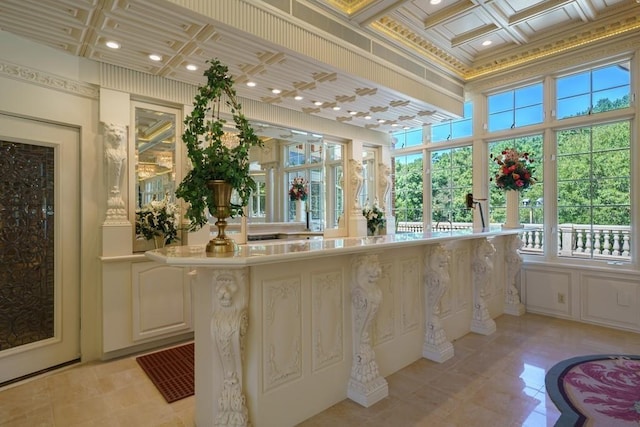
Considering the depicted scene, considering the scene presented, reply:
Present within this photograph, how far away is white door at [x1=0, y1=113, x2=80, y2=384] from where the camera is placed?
110 inches

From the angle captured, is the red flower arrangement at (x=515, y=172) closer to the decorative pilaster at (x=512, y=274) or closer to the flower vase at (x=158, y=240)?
the decorative pilaster at (x=512, y=274)

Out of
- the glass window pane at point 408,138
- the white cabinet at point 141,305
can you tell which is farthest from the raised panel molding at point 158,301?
the glass window pane at point 408,138

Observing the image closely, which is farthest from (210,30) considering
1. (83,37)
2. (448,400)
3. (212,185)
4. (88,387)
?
(448,400)

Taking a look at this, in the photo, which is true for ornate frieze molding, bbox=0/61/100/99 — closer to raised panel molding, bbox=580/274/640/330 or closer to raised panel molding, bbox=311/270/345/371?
raised panel molding, bbox=311/270/345/371

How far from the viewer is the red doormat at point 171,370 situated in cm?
258

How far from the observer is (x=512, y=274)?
4484mm

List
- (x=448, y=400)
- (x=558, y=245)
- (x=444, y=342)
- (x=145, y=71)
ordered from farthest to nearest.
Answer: (x=558, y=245) < (x=145, y=71) < (x=444, y=342) < (x=448, y=400)

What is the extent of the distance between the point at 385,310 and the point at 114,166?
2.86 meters

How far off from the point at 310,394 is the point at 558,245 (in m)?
4.09

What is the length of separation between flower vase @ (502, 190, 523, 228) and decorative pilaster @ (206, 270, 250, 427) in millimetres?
4058

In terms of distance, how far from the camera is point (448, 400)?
2408 millimetres

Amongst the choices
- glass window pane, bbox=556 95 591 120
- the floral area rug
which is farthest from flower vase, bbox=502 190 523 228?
the floral area rug

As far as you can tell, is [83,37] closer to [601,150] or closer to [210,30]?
[210,30]

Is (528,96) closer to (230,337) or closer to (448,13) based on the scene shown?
(448,13)
